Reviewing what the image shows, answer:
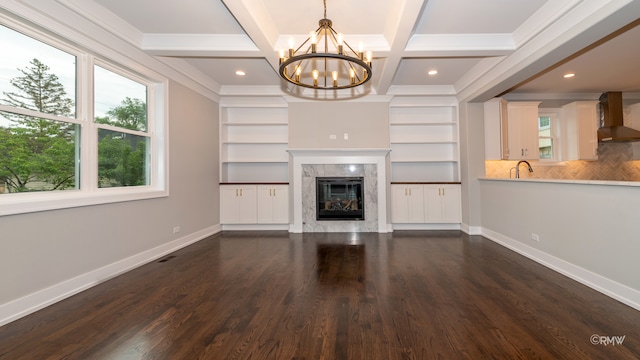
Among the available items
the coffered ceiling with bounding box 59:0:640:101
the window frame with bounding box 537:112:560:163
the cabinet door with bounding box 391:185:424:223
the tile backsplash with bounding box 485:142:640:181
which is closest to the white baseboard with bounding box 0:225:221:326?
the coffered ceiling with bounding box 59:0:640:101

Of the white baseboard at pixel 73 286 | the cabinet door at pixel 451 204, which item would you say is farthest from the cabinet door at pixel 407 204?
the white baseboard at pixel 73 286

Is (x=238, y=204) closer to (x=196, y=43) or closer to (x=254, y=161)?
(x=254, y=161)

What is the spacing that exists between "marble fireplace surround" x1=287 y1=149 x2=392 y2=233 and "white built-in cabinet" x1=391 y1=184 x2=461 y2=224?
0.92ft

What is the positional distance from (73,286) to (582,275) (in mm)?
4882

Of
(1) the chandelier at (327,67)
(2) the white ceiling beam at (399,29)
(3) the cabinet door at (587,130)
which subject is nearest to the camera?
(2) the white ceiling beam at (399,29)

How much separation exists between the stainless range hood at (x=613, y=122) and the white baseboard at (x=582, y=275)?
3.30 m

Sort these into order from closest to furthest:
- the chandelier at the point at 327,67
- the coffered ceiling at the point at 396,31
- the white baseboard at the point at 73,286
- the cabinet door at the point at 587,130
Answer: the white baseboard at the point at 73,286 < the coffered ceiling at the point at 396,31 < the chandelier at the point at 327,67 < the cabinet door at the point at 587,130

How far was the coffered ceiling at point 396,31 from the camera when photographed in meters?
2.49

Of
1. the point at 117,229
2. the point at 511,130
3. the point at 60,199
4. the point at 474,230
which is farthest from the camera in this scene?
the point at 511,130

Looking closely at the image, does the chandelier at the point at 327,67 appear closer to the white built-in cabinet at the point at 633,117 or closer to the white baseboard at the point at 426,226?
the white baseboard at the point at 426,226

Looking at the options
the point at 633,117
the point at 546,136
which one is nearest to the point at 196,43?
the point at 546,136

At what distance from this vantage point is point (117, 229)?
2.88 m

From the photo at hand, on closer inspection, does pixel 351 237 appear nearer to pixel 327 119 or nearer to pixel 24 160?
pixel 327 119

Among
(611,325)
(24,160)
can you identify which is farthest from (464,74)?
(24,160)
